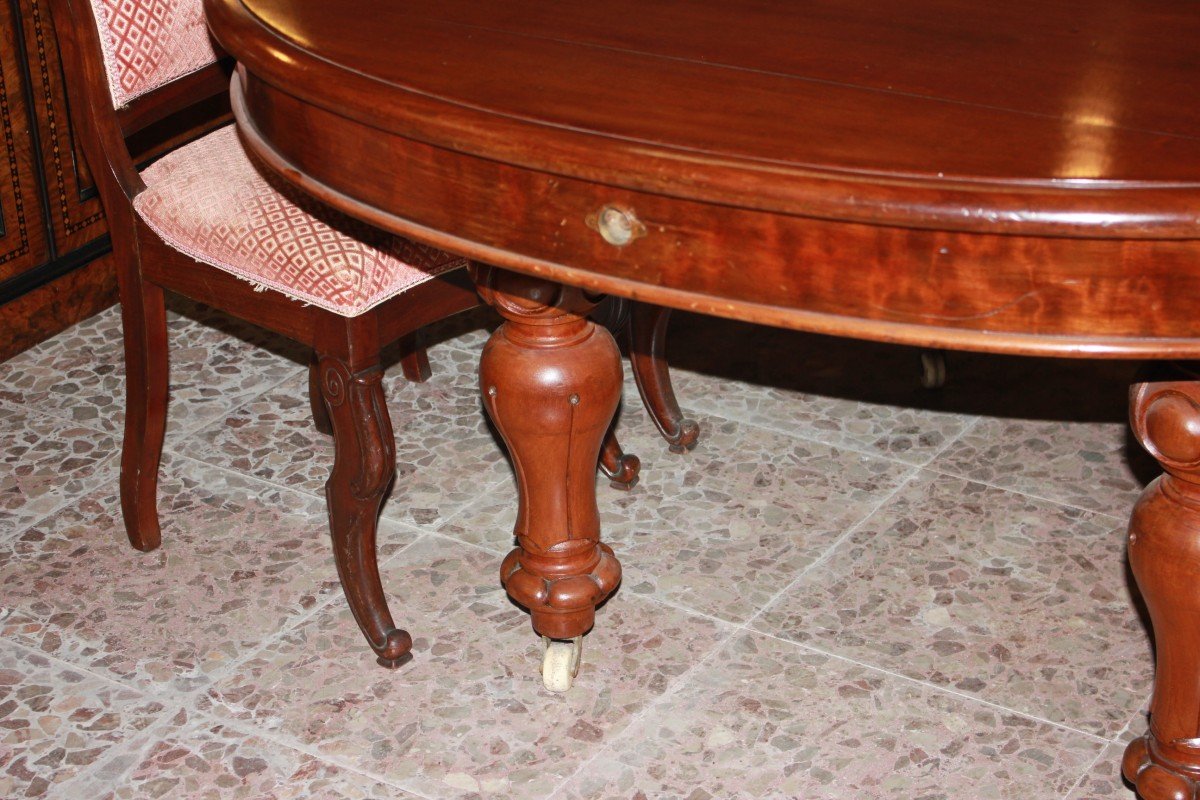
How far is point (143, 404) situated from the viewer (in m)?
2.24

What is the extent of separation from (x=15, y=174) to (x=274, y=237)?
1187 millimetres

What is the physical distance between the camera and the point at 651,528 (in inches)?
94.3

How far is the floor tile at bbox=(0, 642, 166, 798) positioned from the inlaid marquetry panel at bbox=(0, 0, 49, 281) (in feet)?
3.35

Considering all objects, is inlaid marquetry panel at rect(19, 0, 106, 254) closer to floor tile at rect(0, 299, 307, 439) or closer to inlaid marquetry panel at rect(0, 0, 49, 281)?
inlaid marquetry panel at rect(0, 0, 49, 281)

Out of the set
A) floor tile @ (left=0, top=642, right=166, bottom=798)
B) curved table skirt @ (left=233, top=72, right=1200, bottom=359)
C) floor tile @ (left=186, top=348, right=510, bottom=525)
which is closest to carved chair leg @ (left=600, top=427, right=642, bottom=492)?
floor tile @ (left=186, top=348, right=510, bottom=525)

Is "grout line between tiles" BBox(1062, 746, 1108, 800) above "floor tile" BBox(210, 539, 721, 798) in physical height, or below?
above

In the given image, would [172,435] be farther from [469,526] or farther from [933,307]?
[933,307]

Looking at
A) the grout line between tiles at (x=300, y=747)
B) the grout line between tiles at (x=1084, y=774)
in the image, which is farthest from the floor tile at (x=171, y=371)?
the grout line between tiles at (x=1084, y=774)

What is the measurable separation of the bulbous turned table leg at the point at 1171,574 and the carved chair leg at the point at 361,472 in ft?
3.01

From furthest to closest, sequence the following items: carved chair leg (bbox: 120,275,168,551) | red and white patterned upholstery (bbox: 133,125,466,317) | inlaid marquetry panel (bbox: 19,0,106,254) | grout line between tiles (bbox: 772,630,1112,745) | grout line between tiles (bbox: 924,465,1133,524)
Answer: inlaid marquetry panel (bbox: 19,0,106,254), grout line between tiles (bbox: 924,465,1133,524), carved chair leg (bbox: 120,275,168,551), grout line between tiles (bbox: 772,630,1112,745), red and white patterned upholstery (bbox: 133,125,466,317)

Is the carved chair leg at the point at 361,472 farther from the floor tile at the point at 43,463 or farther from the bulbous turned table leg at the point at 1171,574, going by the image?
the bulbous turned table leg at the point at 1171,574

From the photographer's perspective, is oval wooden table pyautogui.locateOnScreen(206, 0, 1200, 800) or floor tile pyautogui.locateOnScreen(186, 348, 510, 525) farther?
floor tile pyautogui.locateOnScreen(186, 348, 510, 525)

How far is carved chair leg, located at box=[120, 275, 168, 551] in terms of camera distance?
2164mm

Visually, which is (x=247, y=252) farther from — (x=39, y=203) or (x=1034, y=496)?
(x=1034, y=496)
